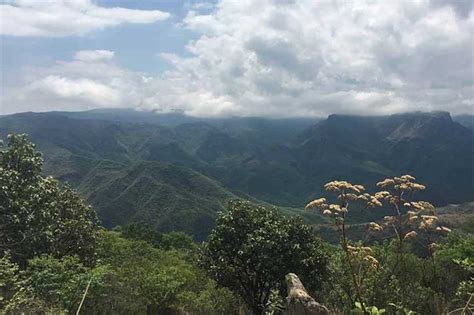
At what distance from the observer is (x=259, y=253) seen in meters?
34.8

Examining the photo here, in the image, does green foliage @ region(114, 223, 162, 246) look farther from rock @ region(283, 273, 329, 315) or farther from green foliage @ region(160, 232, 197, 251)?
rock @ region(283, 273, 329, 315)

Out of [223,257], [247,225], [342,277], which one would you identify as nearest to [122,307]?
[223,257]

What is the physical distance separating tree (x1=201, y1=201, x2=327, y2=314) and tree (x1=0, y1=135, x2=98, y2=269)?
12136 mm

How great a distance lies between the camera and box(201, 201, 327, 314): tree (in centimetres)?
3494

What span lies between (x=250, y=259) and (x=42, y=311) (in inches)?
723

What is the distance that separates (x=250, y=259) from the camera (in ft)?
115

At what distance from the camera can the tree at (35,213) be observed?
35.3 meters

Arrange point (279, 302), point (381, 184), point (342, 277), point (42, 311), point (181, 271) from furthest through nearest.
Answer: point (181, 271) → point (342, 277) → point (279, 302) → point (42, 311) → point (381, 184)

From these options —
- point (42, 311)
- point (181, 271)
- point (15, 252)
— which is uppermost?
point (42, 311)

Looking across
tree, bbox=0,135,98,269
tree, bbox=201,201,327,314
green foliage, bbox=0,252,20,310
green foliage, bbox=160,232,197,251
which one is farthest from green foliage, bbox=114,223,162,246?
green foliage, bbox=0,252,20,310

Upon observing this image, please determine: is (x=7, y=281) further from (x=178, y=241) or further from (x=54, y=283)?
(x=178, y=241)

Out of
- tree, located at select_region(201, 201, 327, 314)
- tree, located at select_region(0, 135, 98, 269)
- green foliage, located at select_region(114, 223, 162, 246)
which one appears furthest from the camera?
green foliage, located at select_region(114, 223, 162, 246)

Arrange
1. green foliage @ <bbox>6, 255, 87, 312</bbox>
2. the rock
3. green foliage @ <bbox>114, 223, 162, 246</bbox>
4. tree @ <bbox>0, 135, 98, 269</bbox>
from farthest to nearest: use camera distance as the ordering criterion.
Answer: green foliage @ <bbox>114, 223, 162, 246</bbox>, tree @ <bbox>0, 135, 98, 269</bbox>, green foliage @ <bbox>6, 255, 87, 312</bbox>, the rock

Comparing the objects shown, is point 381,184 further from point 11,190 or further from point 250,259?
point 11,190
